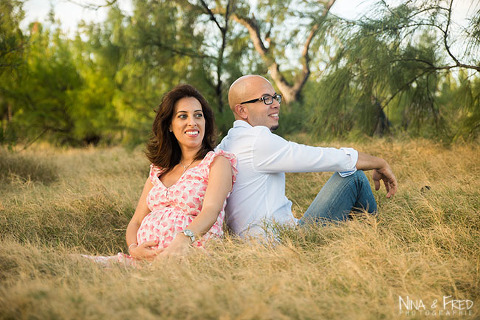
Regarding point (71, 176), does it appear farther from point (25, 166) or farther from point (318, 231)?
point (318, 231)

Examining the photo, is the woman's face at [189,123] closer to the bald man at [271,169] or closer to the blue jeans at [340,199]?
the bald man at [271,169]

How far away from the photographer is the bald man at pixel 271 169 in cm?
229

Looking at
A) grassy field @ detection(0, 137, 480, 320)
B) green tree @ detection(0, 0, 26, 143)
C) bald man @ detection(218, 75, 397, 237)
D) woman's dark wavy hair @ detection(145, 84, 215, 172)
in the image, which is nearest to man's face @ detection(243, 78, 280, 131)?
bald man @ detection(218, 75, 397, 237)

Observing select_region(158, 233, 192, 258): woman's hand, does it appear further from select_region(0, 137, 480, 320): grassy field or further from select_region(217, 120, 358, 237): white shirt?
select_region(217, 120, 358, 237): white shirt

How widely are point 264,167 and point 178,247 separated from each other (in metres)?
0.64

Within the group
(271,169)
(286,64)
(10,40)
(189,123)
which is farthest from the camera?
(286,64)

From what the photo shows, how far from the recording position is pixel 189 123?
8.04 ft

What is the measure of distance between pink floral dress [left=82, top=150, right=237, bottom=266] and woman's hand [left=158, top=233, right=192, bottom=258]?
12 centimetres

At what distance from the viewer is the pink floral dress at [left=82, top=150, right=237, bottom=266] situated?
2.26m

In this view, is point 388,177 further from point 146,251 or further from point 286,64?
point 286,64

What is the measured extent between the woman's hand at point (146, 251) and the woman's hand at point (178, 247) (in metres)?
0.10

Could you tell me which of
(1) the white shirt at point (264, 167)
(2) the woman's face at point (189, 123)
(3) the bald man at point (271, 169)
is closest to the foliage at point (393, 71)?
(3) the bald man at point (271, 169)

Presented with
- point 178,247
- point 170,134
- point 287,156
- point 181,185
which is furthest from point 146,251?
point 287,156

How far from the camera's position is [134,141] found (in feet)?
25.1
